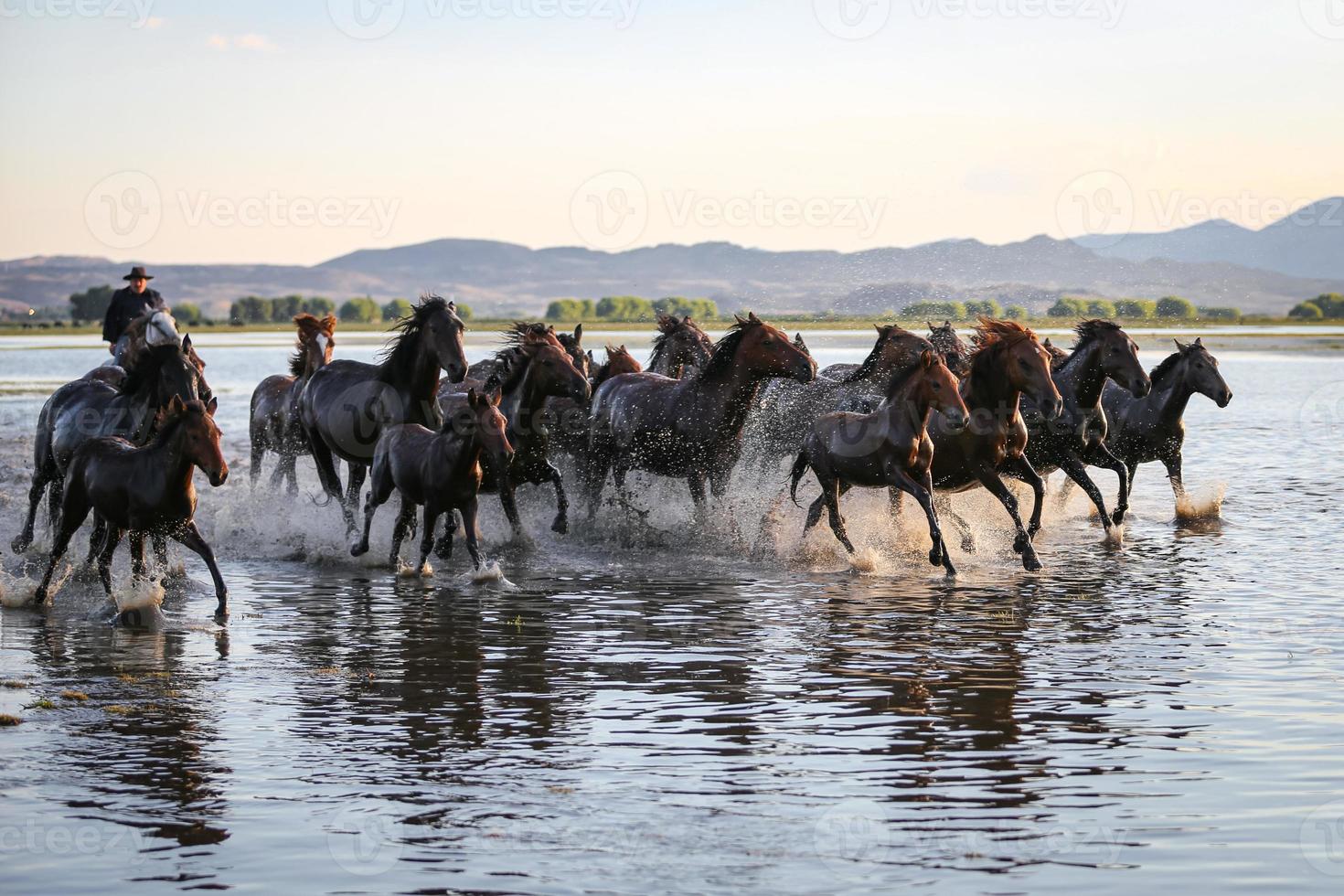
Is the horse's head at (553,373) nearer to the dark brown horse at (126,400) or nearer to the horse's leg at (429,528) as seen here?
the horse's leg at (429,528)

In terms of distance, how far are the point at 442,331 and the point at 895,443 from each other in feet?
13.5

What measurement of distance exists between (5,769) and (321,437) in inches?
351

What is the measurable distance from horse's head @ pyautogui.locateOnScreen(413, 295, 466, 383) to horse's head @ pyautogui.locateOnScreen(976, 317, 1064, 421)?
4482mm

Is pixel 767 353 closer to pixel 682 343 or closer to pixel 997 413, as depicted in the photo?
pixel 997 413

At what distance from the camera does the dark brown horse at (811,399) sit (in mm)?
16094

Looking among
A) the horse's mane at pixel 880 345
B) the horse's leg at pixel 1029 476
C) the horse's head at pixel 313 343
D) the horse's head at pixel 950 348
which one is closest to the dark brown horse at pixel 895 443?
the horse's leg at pixel 1029 476

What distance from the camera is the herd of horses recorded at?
12508mm

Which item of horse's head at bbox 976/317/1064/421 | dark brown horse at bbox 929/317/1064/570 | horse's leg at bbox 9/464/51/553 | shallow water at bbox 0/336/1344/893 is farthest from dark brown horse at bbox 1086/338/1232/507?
horse's leg at bbox 9/464/51/553

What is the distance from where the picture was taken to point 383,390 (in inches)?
616

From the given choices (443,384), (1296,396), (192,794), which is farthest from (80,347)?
(192,794)

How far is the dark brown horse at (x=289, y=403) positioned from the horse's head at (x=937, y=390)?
20.7 ft

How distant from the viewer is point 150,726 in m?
8.65

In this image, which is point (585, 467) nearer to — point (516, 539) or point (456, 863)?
point (516, 539)

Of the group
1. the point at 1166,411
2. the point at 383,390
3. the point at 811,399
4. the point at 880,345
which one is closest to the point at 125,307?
the point at 383,390
